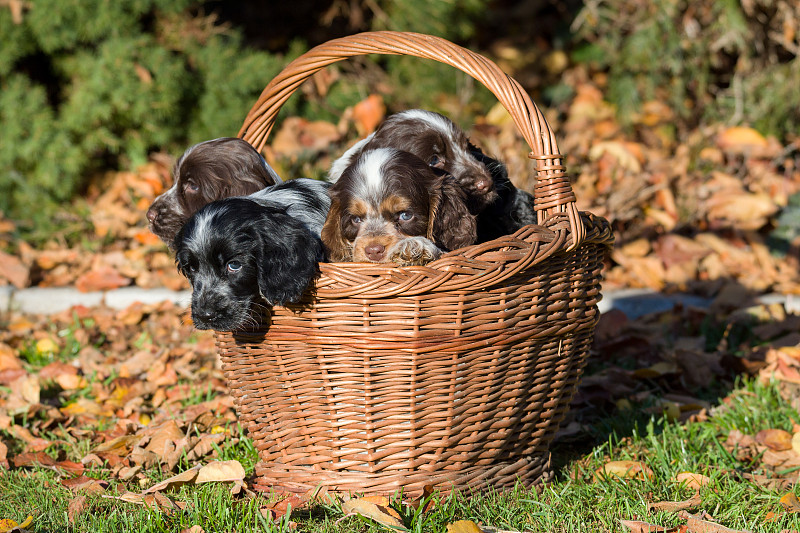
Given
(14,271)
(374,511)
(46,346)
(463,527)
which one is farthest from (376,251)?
(14,271)

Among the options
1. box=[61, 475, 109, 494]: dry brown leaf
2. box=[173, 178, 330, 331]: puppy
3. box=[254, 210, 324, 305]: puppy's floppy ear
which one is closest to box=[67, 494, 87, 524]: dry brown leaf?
box=[61, 475, 109, 494]: dry brown leaf

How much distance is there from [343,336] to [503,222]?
136 cm

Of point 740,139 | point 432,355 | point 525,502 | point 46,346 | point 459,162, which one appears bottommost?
point 46,346

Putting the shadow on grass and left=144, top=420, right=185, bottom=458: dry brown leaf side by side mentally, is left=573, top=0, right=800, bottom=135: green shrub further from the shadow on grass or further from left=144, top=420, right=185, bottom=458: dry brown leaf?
left=144, top=420, right=185, bottom=458: dry brown leaf

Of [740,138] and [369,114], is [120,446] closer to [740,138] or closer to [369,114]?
[369,114]

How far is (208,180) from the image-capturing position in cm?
377

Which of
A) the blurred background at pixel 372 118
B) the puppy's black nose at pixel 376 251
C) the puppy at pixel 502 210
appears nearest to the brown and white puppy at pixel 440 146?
the puppy at pixel 502 210

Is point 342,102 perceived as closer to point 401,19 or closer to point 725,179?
point 401,19

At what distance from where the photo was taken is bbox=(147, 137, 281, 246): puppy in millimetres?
3756

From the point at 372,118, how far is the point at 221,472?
455 centimetres

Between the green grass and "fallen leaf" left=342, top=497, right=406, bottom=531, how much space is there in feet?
0.19

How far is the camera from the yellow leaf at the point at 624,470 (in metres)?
3.53

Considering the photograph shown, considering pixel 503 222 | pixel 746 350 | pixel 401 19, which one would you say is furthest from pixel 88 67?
pixel 746 350

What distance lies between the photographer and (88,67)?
6812mm
